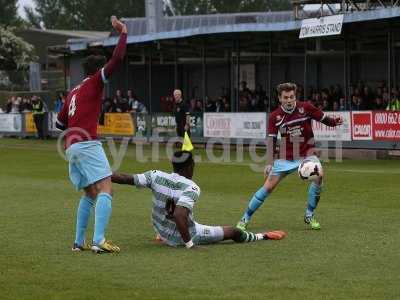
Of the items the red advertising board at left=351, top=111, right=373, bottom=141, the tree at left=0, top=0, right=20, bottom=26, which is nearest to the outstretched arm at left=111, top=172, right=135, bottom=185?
the red advertising board at left=351, top=111, right=373, bottom=141

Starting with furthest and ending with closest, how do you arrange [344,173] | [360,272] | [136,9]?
[136,9] < [344,173] < [360,272]

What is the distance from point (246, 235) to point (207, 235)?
0.49m

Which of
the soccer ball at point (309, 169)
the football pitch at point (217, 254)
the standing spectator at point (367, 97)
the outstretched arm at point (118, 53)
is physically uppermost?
the outstretched arm at point (118, 53)

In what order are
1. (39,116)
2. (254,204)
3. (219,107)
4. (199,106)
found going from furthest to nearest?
1. (39,116)
2. (199,106)
3. (219,107)
4. (254,204)

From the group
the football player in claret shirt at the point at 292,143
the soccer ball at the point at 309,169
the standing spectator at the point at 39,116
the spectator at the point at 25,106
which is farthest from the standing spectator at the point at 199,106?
the soccer ball at the point at 309,169

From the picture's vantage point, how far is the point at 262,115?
3005 cm

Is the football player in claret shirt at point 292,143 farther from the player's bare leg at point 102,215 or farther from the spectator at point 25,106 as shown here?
the spectator at point 25,106

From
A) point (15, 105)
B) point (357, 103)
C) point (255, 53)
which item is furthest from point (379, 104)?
point (15, 105)

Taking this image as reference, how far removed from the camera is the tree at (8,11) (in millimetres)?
89125

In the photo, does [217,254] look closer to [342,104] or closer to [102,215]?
[102,215]

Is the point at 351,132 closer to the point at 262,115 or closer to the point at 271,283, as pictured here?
the point at 262,115

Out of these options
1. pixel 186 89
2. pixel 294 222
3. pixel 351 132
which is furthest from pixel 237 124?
pixel 294 222

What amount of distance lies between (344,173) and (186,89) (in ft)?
77.1

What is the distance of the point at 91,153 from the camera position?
32.0 feet
